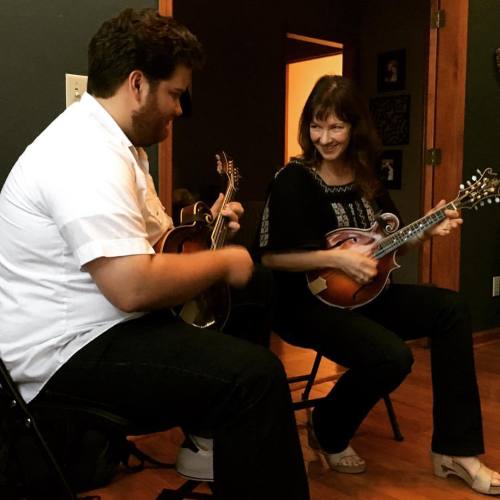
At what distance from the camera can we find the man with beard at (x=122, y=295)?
1.15 m

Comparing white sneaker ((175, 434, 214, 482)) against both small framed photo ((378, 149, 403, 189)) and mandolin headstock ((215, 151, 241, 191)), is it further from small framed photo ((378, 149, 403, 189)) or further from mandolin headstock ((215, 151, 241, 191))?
small framed photo ((378, 149, 403, 189))

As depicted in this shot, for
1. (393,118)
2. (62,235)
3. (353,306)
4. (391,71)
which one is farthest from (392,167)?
(62,235)

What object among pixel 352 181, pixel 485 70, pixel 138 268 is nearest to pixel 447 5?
pixel 485 70

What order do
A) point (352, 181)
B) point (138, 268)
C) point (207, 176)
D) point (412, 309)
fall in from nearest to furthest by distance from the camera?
1. point (138, 268)
2. point (412, 309)
3. point (352, 181)
4. point (207, 176)

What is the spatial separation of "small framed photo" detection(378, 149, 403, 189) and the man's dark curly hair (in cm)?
353

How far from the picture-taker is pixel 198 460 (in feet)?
4.71

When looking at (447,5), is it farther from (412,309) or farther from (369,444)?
(369,444)

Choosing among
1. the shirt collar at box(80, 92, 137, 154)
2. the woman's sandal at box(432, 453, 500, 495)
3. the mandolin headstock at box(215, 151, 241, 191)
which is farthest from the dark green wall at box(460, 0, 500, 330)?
the shirt collar at box(80, 92, 137, 154)

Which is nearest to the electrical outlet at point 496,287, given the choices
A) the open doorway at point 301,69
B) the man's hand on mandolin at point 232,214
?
the open doorway at point 301,69

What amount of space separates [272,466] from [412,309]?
900mm

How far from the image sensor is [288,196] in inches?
76.9

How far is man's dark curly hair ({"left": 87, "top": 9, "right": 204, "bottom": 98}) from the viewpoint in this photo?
1263 mm

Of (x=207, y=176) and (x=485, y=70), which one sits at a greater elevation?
(x=485, y=70)

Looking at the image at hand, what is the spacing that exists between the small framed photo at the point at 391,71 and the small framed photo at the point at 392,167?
0.45 meters
